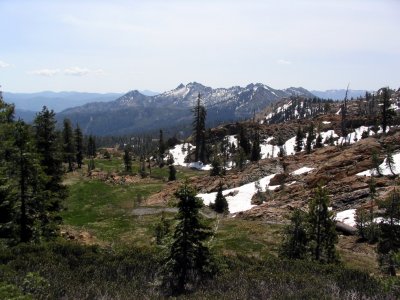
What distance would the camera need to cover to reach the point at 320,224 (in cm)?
2344

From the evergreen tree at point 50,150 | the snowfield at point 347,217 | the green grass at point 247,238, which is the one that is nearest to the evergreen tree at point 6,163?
the evergreen tree at point 50,150

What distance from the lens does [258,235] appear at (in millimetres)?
36906

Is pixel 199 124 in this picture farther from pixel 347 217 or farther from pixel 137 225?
pixel 347 217

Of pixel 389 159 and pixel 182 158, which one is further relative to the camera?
pixel 182 158

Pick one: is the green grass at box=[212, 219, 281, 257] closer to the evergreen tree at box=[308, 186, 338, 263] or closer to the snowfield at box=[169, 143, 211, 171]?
the evergreen tree at box=[308, 186, 338, 263]

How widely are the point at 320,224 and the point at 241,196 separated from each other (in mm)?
36356

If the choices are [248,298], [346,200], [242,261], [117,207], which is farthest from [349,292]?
[117,207]

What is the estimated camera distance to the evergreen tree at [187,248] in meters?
14.0

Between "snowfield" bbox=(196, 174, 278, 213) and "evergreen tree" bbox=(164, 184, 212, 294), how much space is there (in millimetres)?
39254

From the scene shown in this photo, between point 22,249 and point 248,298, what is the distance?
31.3 ft

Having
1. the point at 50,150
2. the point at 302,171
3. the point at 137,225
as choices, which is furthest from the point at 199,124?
the point at 50,150

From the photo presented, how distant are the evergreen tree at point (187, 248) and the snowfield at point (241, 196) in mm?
39254

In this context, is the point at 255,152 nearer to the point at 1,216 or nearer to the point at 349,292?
the point at 1,216

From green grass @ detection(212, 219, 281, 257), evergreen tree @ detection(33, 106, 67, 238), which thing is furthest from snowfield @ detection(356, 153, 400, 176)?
evergreen tree @ detection(33, 106, 67, 238)
